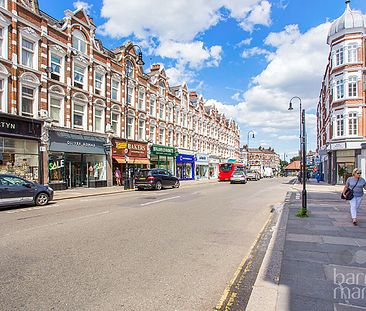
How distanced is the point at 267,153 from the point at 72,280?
160m

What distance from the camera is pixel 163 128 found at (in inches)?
1396

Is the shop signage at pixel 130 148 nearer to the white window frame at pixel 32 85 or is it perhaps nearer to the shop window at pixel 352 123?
the white window frame at pixel 32 85

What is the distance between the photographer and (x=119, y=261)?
5.11 m

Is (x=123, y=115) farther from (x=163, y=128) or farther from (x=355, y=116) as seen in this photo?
(x=355, y=116)

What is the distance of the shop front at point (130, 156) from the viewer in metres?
26.2

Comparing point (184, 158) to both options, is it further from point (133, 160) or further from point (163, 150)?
point (133, 160)

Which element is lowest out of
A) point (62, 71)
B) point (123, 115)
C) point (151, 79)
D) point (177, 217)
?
point (177, 217)

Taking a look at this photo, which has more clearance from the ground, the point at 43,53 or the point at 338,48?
the point at 338,48

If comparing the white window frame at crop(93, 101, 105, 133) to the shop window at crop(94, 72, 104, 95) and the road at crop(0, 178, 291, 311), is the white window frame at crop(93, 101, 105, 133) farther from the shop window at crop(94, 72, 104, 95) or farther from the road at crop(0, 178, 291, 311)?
the road at crop(0, 178, 291, 311)

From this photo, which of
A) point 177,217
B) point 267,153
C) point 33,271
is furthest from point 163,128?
point 267,153

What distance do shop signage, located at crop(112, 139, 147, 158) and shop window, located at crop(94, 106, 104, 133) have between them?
69.6 inches

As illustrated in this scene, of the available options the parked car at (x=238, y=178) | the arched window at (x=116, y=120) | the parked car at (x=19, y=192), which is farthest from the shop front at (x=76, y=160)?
the parked car at (x=238, y=178)

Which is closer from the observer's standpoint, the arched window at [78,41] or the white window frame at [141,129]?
the arched window at [78,41]

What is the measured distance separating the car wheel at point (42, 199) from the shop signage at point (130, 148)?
11.3 meters
